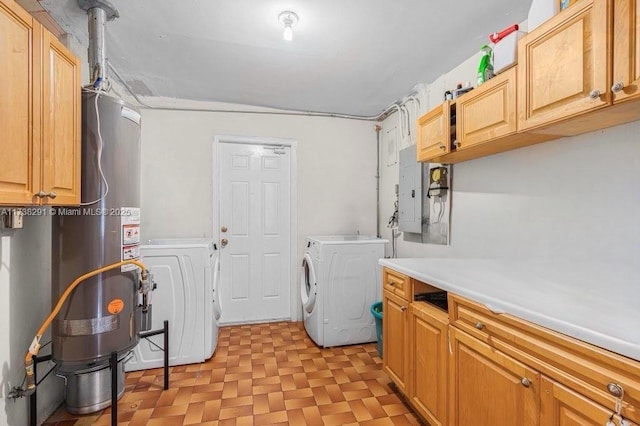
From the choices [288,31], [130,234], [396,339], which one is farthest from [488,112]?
[130,234]

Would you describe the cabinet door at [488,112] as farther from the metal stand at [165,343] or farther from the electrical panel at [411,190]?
the metal stand at [165,343]

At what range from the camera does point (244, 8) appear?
1646 millimetres

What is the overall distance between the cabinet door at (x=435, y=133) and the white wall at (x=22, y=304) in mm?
2433

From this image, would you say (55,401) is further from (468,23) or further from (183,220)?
(468,23)

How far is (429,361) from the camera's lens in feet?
5.05

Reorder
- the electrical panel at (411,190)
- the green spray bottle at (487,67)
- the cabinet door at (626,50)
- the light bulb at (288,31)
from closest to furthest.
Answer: the cabinet door at (626,50) → the green spray bottle at (487,67) → the light bulb at (288,31) → the electrical panel at (411,190)

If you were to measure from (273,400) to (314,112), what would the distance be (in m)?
2.77

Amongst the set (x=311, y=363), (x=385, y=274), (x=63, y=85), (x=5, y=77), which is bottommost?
(x=311, y=363)

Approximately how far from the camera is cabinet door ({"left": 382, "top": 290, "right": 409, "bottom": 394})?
1.77 metres

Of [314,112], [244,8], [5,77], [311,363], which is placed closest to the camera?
[5,77]

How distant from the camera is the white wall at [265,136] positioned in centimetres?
296

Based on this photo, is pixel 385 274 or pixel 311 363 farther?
pixel 311 363

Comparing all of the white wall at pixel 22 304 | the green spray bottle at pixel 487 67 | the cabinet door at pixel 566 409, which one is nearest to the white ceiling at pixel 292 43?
the green spray bottle at pixel 487 67

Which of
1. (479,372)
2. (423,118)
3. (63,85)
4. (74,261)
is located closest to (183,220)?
(74,261)
